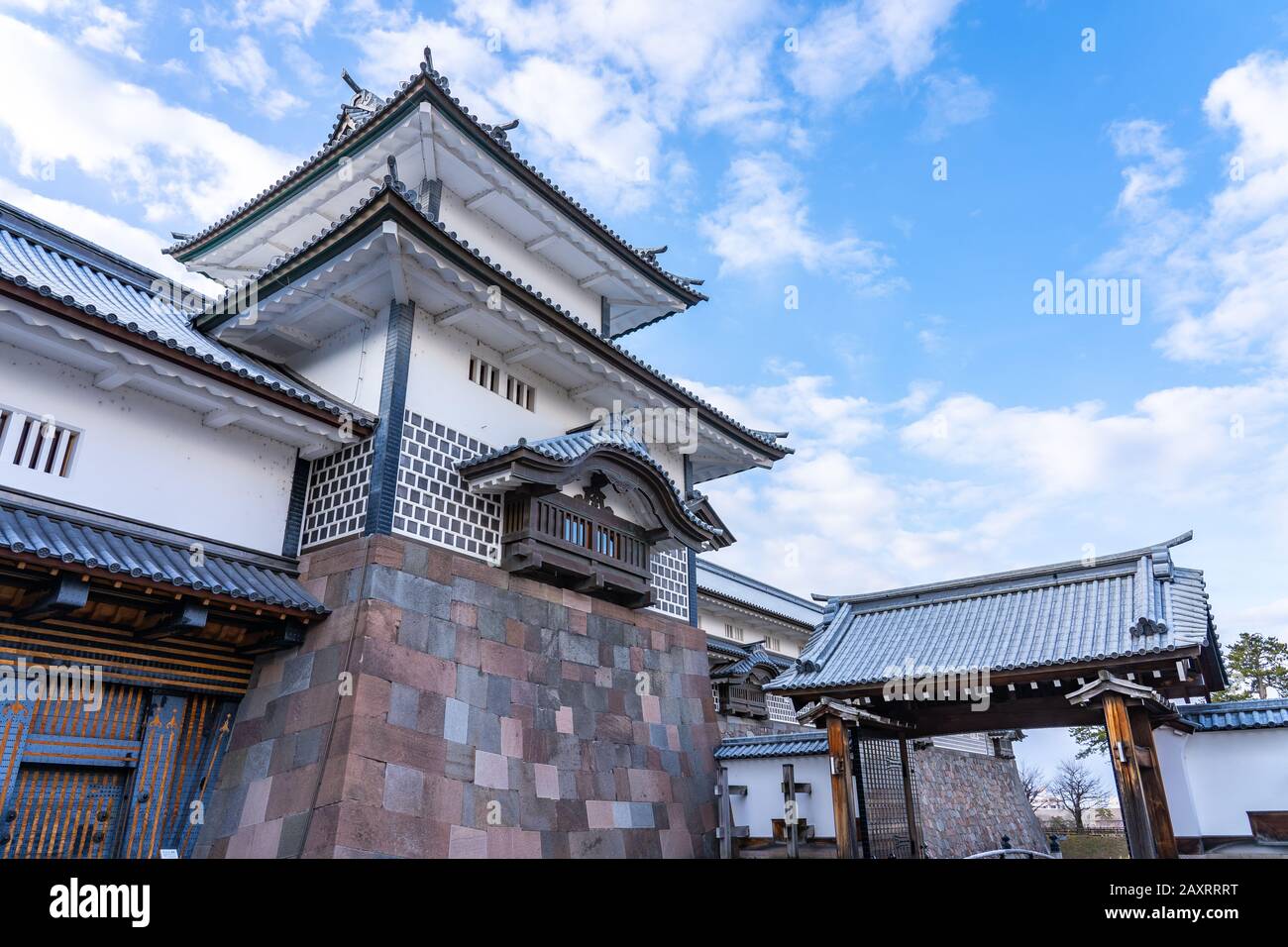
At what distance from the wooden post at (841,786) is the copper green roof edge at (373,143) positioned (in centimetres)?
991

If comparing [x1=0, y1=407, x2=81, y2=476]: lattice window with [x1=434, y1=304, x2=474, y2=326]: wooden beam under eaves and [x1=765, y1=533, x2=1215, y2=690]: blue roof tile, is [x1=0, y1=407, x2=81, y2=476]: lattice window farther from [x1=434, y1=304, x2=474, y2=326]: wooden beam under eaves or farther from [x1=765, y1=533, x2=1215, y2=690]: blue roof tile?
Result: [x1=765, y1=533, x2=1215, y2=690]: blue roof tile

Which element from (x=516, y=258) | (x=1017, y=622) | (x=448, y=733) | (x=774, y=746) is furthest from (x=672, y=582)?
(x=516, y=258)

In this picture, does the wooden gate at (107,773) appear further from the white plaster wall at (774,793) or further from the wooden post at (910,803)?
the wooden post at (910,803)

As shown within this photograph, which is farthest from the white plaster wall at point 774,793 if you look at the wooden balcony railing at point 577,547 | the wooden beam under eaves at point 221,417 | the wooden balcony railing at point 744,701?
the wooden beam under eaves at point 221,417

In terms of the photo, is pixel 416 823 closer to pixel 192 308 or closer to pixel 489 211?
pixel 192 308

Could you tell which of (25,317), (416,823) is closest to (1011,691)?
(416,823)

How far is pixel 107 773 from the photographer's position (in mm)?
8992

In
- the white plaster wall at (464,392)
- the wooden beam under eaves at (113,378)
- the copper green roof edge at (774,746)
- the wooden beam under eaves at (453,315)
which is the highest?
the wooden beam under eaves at (453,315)

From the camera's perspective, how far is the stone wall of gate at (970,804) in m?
19.9

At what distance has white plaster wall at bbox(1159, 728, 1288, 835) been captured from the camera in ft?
32.4

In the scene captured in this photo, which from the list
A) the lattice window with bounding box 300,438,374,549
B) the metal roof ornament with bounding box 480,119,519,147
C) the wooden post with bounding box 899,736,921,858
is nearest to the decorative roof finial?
the metal roof ornament with bounding box 480,119,519,147

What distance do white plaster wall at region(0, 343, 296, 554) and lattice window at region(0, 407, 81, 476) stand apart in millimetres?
41
